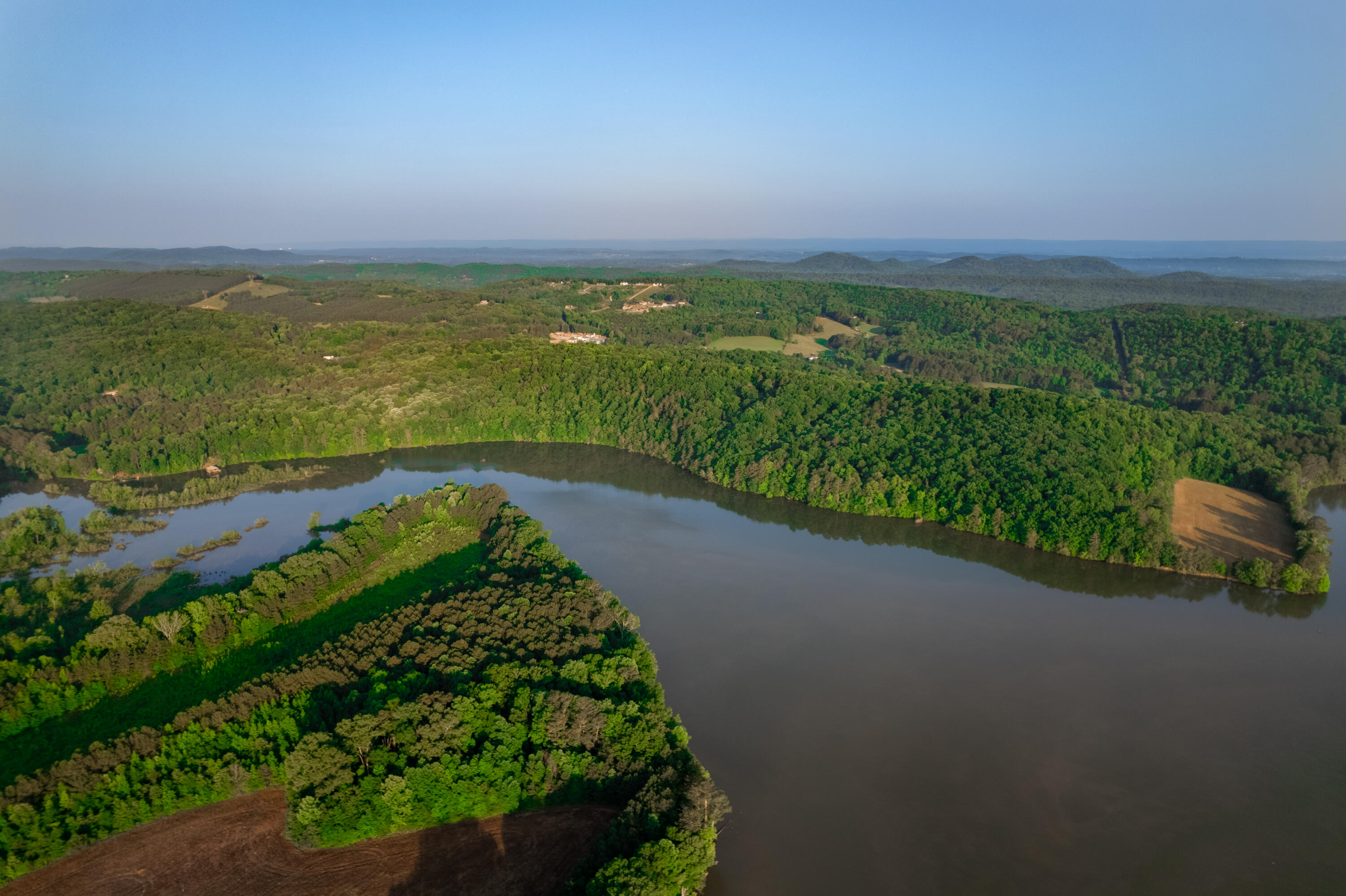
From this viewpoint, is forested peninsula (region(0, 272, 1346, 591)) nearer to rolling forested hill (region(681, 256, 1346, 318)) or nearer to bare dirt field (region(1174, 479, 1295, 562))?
bare dirt field (region(1174, 479, 1295, 562))

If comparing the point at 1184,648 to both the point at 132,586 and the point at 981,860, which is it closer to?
the point at 981,860

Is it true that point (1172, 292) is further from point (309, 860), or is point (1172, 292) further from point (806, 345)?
point (309, 860)

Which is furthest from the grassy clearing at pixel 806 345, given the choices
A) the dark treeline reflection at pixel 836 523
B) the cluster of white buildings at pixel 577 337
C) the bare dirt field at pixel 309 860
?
the bare dirt field at pixel 309 860

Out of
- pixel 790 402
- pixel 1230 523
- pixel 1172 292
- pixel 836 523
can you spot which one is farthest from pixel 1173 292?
pixel 836 523

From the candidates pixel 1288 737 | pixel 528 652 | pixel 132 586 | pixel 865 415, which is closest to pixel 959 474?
pixel 865 415

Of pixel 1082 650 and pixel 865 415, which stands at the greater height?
pixel 865 415
